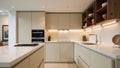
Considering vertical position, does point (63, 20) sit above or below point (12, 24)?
above

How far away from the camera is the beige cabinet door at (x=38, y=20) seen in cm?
646

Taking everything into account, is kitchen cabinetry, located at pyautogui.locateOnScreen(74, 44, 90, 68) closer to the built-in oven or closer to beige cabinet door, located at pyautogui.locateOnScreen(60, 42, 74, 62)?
beige cabinet door, located at pyautogui.locateOnScreen(60, 42, 74, 62)

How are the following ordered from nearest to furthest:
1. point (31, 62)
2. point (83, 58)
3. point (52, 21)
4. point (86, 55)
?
point (31, 62) < point (86, 55) < point (83, 58) < point (52, 21)

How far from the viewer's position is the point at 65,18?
684 centimetres

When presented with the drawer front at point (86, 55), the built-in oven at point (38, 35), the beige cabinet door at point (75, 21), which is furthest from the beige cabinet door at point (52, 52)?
the drawer front at point (86, 55)

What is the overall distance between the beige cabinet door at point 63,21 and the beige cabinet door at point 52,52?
956 millimetres

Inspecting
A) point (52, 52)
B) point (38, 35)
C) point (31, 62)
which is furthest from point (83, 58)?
point (38, 35)

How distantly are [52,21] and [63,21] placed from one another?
0.50m

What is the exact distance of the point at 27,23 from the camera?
6500 millimetres

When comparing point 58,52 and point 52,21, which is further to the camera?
point 52,21

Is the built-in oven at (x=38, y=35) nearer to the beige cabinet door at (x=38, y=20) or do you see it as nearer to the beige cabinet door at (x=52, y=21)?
the beige cabinet door at (x=38, y=20)

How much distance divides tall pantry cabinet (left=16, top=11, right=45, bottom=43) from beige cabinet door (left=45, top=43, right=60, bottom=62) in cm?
82

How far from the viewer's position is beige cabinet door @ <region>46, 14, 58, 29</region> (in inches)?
268

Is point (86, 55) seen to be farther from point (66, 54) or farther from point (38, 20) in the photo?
point (38, 20)
